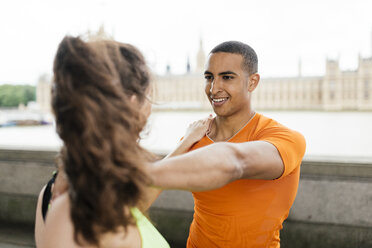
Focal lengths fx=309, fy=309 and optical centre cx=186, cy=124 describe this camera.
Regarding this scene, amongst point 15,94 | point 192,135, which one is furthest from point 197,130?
point 15,94

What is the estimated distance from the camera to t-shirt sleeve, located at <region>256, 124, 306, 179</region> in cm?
106

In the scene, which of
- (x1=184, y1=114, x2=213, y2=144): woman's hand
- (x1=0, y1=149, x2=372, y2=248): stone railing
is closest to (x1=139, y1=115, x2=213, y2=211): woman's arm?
(x1=184, y1=114, x2=213, y2=144): woman's hand

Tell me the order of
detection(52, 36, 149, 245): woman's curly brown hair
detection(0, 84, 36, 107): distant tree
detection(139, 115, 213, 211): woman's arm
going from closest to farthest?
detection(52, 36, 149, 245): woman's curly brown hair, detection(139, 115, 213, 211): woman's arm, detection(0, 84, 36, 107): distant tree

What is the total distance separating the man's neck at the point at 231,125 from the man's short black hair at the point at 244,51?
0.75 feet

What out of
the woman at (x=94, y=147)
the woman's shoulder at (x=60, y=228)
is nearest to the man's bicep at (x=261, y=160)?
the woman at (x=94, y=147)

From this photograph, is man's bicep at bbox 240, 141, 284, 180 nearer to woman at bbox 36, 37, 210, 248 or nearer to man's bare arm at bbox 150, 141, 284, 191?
man's bare arm at bbox 150, 141, 284, 191

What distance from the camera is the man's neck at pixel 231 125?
5.16ft

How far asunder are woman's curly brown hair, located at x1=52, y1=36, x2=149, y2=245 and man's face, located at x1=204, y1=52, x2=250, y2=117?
887 millimetres

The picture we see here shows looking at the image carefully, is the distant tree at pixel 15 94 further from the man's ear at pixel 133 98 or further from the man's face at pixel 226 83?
the man's ear at pixel 133 98

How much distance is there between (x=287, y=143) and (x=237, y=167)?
1.27ft

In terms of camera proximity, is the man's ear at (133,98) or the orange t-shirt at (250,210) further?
the orange t-shirt at (250,210)

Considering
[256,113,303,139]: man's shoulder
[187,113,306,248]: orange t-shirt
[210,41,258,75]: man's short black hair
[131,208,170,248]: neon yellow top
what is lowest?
[187,113,306,248]: orange t-shirt

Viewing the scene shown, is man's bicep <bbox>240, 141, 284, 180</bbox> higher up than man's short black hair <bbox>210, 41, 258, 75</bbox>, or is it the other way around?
man's short black hair <bbox>210, 41, 258, 75</bbox>

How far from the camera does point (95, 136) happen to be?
0.64m
